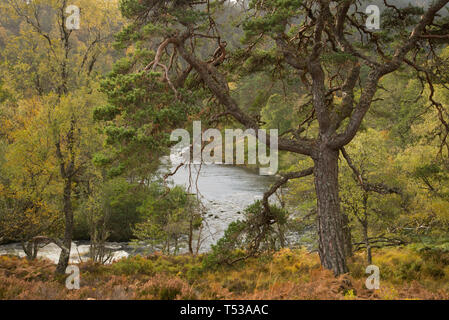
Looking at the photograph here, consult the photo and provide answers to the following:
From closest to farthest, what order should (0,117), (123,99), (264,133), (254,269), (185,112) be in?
(123,99), (185,112), (264,133), (254,269), (0,117)

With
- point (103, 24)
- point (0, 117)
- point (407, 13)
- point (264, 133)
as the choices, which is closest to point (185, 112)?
point (264, 133)

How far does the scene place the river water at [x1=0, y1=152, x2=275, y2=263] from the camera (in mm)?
20906

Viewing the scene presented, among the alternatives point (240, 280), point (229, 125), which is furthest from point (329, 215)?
point (229, 125)

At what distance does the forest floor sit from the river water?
7.93 m

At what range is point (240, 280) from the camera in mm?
7836

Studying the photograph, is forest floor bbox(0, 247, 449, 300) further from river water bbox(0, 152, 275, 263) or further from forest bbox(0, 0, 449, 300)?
river water bbox(0, 152, 275, 263)

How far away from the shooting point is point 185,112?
6758 mm


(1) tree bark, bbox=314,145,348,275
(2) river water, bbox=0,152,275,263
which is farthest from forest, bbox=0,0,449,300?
(2) river water, bbox=0,152,275,263

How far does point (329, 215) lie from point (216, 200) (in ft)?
72.9

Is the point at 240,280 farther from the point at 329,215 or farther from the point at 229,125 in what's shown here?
the point at 229,125

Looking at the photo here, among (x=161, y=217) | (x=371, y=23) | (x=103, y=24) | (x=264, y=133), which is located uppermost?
(x=103, y=24)
